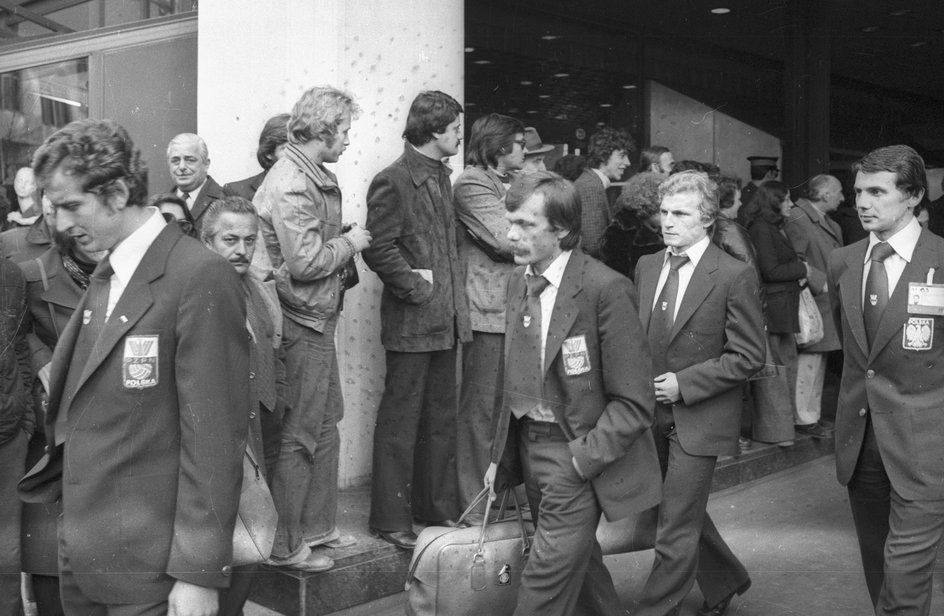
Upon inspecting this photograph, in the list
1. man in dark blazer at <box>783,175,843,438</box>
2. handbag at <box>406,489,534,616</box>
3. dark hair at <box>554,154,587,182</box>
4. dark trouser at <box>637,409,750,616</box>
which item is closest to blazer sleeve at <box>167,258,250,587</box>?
handbag at <box>406,489,534,616</box>

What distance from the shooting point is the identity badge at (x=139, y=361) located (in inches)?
102

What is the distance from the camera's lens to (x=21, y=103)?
694cm

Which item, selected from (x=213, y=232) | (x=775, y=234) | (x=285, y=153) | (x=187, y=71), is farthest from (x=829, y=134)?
(x=213, y=232)

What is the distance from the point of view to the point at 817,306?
8.27 m

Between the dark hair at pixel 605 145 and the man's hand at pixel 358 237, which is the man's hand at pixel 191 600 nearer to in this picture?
the man's hand at pixel 358 237

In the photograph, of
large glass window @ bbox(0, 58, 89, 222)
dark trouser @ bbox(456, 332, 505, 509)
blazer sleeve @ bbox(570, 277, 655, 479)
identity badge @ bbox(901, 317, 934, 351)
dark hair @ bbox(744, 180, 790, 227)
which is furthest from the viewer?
dark hair @ bbox(744, 180, 790, 227)

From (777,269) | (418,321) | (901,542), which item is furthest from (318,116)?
(777,269)

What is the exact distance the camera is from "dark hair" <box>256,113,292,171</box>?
5406 millimetres

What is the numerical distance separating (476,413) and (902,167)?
2.46 metres

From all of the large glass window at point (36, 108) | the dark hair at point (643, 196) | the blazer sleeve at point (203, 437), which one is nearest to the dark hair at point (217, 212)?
the blazer sleeve at point (203, 437)

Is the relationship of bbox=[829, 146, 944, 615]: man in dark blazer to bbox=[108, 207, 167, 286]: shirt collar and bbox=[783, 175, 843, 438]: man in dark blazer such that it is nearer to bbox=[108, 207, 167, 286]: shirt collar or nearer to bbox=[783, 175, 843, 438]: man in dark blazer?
bbox=[108, 207, 167, 286]: shirt collar

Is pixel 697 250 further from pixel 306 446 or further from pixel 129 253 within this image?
pixel 129 253

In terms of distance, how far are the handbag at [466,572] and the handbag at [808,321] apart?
15.2ft

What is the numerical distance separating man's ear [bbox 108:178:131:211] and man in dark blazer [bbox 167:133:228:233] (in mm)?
2721
